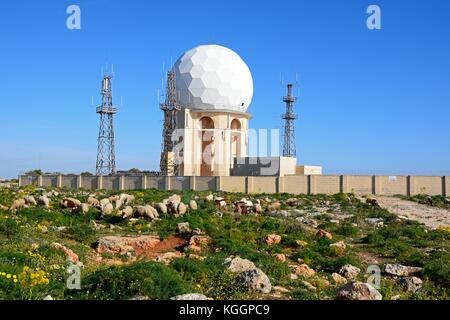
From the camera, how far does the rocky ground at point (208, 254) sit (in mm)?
7602

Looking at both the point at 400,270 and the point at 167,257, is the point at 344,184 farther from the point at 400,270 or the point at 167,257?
the point at 167,257

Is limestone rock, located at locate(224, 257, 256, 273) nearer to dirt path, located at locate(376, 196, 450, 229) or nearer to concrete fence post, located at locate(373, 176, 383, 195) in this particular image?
dirt path, located at locate(376, 196, 450, 229)

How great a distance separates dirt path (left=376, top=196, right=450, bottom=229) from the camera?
2296 centimetres

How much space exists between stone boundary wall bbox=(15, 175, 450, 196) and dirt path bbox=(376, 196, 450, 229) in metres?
1.82

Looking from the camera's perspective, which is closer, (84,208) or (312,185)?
(84,208)

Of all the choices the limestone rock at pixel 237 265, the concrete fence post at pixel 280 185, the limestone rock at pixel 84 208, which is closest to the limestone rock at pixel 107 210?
the limestone rock at pixel 84 208

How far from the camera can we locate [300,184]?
114 ft

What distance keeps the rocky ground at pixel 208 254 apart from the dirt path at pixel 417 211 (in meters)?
0.75

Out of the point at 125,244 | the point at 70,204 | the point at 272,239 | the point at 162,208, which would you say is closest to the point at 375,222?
the point at 272,239

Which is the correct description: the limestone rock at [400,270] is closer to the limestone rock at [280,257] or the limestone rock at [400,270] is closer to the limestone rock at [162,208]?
the limestone rock at [280,257]

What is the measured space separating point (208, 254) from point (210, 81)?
102 ft

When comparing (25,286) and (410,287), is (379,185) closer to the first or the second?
(410,287)

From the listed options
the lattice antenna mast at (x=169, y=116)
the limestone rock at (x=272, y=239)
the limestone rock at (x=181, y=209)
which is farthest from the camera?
the lattice antenna mast at (x=169, y=116)

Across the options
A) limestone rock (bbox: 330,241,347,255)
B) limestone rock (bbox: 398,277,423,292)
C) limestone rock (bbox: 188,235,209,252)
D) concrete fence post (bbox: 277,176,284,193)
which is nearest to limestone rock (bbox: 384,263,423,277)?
limestone rock (bbox: 398,277,423,292)
